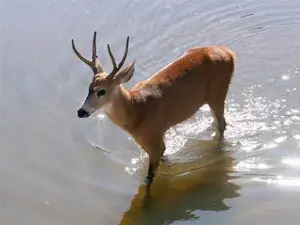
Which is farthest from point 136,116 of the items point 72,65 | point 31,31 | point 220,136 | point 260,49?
point 31,31

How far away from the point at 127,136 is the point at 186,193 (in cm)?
145

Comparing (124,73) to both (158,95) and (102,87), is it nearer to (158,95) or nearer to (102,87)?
(102,87)

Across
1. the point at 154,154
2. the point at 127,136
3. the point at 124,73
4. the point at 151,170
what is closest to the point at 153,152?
the point at 154,154

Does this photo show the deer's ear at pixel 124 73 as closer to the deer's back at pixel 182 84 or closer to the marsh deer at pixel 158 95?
the marsh deer at pixel 158 95

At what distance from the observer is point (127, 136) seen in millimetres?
8133

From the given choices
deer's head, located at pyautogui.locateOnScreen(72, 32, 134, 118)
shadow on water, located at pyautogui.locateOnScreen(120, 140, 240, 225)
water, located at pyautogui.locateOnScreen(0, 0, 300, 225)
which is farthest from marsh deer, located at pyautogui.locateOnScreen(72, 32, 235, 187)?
water, located at pyautogui.locateOnScreen(0, 0, 300, 225)

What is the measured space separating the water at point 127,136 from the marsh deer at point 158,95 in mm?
458

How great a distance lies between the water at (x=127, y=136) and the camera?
679cm

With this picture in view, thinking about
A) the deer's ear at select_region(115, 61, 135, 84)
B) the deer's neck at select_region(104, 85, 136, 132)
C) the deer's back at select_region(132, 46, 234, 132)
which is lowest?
the deer's neck at select_region(104, 85, 136, 132)

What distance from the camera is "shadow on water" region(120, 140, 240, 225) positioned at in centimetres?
668

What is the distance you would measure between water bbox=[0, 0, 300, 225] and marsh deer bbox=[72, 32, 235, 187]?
18.0 inches

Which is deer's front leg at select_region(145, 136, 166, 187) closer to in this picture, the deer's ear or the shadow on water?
the shadow on water

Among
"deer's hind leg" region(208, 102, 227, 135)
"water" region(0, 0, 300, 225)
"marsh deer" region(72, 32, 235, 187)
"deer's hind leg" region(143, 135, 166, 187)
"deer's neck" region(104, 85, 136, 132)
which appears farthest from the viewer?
"deer's hind leg" region(208, 102, 227, 135)

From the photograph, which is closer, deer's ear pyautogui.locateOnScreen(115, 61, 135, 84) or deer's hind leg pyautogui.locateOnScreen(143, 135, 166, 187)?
deer's ear pyautogui.locateOnScreen(115, 61, 135, 84)
